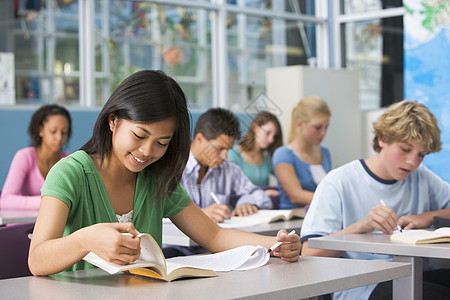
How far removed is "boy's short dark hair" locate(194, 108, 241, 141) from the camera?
12.9 feet

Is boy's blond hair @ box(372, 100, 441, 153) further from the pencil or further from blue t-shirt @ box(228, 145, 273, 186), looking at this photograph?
blue t-shirt @ box(228, 145, 273, 186)

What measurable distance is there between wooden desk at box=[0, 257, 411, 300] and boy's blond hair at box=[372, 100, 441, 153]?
968 mm

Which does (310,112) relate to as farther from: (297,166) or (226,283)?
(226,283)

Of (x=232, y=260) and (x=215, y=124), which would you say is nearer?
(x=232, y=260)

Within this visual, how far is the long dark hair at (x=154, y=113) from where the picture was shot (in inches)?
75.5

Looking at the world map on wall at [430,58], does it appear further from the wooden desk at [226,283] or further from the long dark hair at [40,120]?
the wooden desk at [226,283]

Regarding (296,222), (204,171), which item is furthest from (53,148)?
(296,222)

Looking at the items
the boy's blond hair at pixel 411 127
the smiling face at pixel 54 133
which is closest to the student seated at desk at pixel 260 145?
the smiling face at pixel 54 133

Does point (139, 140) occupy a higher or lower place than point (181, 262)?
higher

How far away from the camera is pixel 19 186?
4.35 m

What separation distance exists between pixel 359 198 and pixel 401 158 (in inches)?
9.5

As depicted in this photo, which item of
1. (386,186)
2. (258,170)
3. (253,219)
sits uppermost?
(386,186)

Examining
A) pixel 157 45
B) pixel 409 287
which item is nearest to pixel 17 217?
pixel 409 287

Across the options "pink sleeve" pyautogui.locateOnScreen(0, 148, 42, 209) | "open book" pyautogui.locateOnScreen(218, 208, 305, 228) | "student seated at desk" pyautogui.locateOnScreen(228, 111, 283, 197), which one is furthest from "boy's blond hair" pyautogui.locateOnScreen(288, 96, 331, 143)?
"pink sleeve" pyautogui.locateOnScreen(0, 148, 42, 209)
